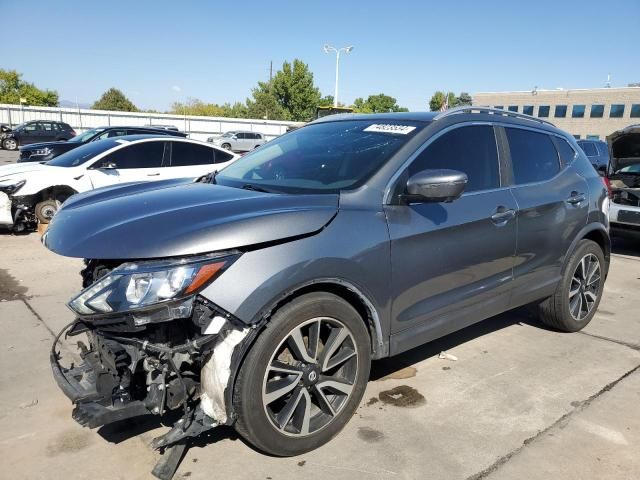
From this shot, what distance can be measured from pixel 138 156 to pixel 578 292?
23.5 feet

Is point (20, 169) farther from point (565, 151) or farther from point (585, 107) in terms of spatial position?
point (585, 107)

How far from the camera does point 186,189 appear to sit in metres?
3.12

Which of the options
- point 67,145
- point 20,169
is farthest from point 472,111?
point 67,145

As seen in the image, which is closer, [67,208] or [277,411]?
[277,411]

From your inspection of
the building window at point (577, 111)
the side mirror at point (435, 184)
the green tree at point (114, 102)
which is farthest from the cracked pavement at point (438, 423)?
the green tree at point (114, 102)

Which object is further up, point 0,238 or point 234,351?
point 234,351

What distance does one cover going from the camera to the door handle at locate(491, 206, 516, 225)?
3498 mm

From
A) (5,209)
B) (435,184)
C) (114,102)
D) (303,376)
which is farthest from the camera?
(114,102)

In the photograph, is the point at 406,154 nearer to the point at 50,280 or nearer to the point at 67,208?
the point at 67,208

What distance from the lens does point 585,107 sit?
5900cm

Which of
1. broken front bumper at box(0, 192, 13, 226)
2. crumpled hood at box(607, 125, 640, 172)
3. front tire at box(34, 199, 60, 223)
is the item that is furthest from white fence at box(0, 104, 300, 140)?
crumpled hood at box(607, 125, 640, 172)

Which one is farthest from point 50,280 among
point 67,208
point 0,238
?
point 67,208

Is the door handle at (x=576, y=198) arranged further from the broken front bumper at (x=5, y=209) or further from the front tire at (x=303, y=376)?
the broken front bumper at (x=5, y=209)

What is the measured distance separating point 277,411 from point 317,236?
949 mm
